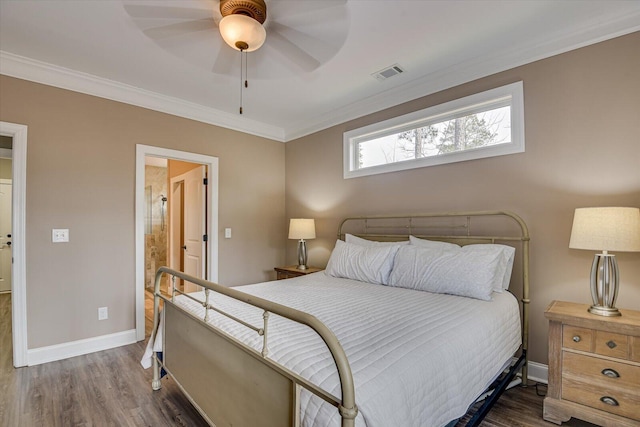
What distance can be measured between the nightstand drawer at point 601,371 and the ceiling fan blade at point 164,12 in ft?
10.6

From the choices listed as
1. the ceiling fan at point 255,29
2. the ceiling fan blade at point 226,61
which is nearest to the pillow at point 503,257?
the ceiling fan at point 255,29

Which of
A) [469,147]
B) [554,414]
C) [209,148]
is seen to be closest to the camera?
[554,414]

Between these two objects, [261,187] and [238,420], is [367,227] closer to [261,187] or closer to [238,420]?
[261,187]

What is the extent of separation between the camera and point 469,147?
286 cm

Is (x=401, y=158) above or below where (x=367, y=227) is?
above

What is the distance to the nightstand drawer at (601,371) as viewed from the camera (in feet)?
5.57

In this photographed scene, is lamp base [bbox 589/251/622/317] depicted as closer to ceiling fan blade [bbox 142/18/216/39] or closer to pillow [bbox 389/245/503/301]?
pillow [bbox 389/245/503/301]

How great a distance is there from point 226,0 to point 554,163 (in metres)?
2.62

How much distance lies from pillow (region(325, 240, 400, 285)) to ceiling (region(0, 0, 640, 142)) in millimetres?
1649

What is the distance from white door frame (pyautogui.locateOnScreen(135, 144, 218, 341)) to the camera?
3.28 m

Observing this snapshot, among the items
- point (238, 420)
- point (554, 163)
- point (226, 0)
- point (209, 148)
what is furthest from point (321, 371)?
point (209, 148)

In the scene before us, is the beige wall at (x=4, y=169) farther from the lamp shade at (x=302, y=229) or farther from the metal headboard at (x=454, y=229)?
the metal headboard at (x=454, y=229)

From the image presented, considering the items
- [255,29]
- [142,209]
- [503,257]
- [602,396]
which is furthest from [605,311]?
[142,209]

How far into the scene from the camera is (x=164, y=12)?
206 cm
